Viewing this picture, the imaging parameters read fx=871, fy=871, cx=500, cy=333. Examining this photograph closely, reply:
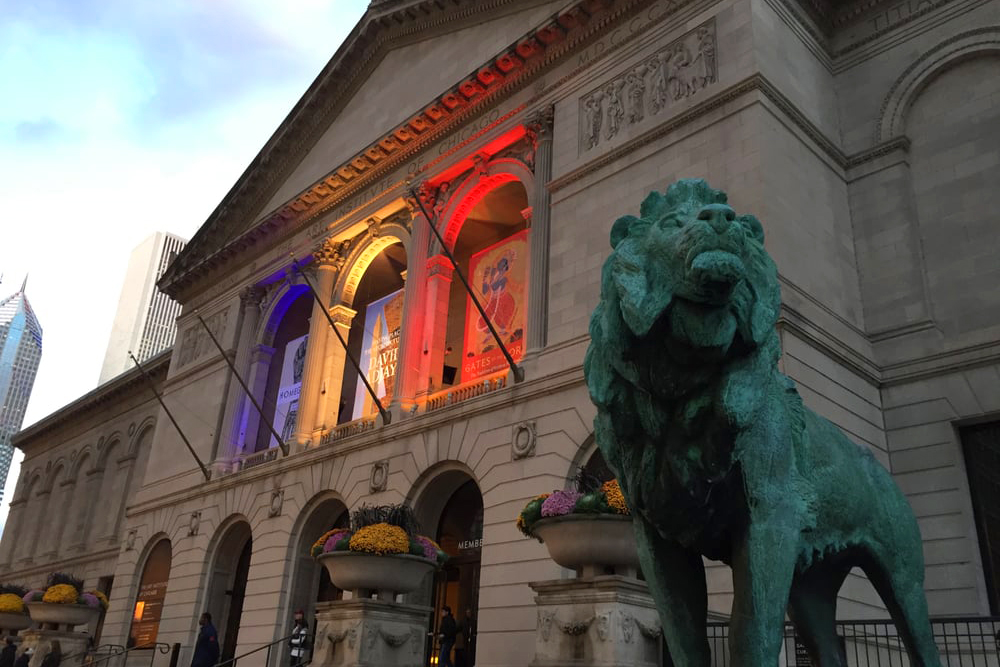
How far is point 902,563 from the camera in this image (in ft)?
12.9

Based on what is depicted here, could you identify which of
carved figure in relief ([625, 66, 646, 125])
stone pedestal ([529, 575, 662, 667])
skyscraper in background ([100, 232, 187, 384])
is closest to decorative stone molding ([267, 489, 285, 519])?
carved figure in relief ([625, 66, 646, 125])

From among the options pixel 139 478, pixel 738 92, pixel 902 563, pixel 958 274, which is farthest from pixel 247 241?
pixel 902 563

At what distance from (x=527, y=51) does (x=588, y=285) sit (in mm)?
7437

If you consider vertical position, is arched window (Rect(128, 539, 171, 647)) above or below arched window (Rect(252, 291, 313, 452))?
below

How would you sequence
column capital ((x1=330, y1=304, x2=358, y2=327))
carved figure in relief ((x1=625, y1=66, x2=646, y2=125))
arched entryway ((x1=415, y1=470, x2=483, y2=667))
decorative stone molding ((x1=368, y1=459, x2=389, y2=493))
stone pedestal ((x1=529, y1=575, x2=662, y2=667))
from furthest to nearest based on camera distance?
1. column capital ((x1=330, y1=304, x2=358, y2=327))
2. decorative stone molding ((x1=368, y1=459, x2=389, y2=493))
3. arched entryway ((x1=415, y1=470, x2=483, y2=667))
4. carved figure in relief ((x1=625, y1=66, x2=646, y2=125))
5. stone pedestal ((x1=529, y1=575, x2=662, y2=667))

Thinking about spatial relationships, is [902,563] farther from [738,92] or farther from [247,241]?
[247,241]

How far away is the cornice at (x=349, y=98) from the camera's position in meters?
22.3

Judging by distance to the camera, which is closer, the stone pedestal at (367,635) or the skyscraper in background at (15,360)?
the stone pedestal at (367,635)

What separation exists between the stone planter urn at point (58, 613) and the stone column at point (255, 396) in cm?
660

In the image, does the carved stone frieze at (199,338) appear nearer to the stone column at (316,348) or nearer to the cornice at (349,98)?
the cornice at (349,98)

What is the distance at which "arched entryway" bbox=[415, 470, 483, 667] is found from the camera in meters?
21.1

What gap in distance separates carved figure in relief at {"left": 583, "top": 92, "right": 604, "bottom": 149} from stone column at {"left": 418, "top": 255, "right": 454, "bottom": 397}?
568 centimetres

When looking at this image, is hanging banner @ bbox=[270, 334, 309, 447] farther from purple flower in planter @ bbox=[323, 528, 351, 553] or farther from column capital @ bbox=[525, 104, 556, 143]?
purple flower in planter @ bbox=[323, 528, 351, 553]

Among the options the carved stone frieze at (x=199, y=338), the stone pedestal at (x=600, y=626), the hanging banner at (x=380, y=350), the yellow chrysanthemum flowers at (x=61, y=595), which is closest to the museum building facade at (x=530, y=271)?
the hanging banner at (x=380, y=350)
